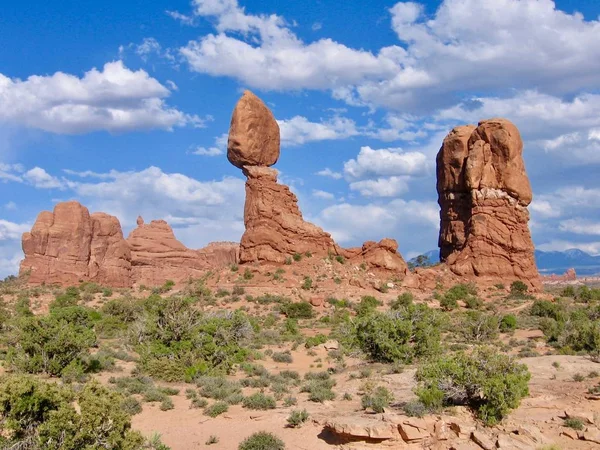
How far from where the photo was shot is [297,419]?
499 inches

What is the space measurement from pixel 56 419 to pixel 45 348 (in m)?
10.5

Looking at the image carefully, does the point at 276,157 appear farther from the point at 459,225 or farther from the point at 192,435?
the point at 192,435

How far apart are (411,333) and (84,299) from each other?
105 ft

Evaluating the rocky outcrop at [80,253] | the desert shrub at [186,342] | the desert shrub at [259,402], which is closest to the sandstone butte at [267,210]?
the rocky outcrop at [80,253]

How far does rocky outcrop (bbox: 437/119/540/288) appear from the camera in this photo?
150 ft

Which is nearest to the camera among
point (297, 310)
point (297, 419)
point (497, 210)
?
point (297, 419)

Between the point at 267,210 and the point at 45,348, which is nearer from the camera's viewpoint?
the point at 45,348

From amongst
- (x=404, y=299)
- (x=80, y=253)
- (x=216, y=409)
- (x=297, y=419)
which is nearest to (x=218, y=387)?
(x=216, y=409)

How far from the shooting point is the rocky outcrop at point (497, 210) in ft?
150

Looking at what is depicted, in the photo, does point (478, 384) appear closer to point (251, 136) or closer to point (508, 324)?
point (508, 324)

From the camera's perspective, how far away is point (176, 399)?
50.3ft

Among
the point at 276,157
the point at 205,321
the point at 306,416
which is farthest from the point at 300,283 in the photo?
the point at 306,416

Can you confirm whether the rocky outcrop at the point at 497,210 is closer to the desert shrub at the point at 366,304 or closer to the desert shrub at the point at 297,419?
the desert shrub at the point at 366,304

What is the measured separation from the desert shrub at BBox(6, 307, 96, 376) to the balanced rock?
90.7ft
